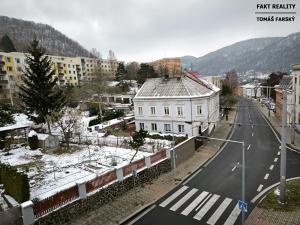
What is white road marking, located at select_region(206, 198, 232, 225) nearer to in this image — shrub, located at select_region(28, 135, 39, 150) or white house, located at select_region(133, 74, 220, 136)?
white house, located at select_region(133, 74, 220, 136)

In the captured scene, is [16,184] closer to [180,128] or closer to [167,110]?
[167,110]

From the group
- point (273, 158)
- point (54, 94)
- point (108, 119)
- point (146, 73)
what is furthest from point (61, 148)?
point (146, 73)

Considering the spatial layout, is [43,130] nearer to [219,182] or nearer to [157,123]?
[157,123]

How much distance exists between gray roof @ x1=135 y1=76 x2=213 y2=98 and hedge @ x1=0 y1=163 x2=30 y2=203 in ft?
78.8

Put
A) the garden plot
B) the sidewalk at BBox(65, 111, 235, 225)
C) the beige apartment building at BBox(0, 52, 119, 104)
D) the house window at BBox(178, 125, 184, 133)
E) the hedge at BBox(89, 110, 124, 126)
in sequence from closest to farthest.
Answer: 1. the sidewalk at BBox(65, 111, 235, 225)
2. the garden plot
3. the house window at BBox(178, 125, 184, 133)
4. the hedge at BBox(89, 110, 124, 126)
5. the beige apartment building at BBox(0, 52, 119, 104)

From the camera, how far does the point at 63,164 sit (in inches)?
864

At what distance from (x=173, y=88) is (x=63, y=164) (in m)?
20.5

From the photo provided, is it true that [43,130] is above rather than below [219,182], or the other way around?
above

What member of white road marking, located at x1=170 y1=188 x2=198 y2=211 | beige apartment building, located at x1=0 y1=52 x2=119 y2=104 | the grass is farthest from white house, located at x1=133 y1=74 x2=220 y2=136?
beige apartment building, located at x1=0 y1=52 x2=119 y2=104

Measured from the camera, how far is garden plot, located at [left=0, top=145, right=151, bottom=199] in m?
17.5

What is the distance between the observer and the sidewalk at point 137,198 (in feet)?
49.3

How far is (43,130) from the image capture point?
34.8m

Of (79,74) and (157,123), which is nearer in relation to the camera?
(157,123)

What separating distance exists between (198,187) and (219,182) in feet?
7.19
